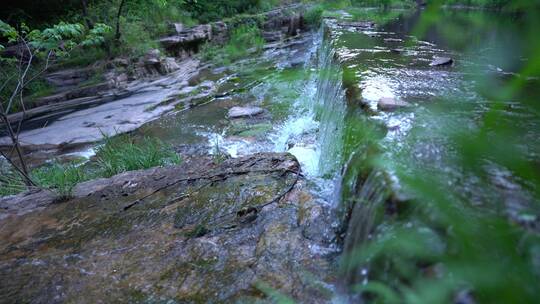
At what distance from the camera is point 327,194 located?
136 inches

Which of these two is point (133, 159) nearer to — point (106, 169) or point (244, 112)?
point (106, 169)

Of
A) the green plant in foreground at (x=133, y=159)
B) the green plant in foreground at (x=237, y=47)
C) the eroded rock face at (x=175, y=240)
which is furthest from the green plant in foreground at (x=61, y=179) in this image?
the green plant in foreground at (x=237, y=47)

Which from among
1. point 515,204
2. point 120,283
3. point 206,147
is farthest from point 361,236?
point 206,147

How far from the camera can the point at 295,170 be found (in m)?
4.02

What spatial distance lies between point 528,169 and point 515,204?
0.58 m

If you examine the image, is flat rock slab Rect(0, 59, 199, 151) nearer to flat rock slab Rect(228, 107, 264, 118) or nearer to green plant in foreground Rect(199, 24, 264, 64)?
flat rock slab Rect(228, 107, 264, 118)

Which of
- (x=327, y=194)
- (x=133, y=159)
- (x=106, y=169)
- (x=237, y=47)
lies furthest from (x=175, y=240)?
(x=237, y=47)

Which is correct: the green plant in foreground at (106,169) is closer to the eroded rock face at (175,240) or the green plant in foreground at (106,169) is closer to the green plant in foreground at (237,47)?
the eroded rock face at (175,240)

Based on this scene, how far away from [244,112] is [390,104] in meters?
5.13

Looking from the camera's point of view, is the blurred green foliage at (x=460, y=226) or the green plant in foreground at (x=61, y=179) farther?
the green plant in foreground at (x=61, y=179)

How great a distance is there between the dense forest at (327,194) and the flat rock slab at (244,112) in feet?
0.19

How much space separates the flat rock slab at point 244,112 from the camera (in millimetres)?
7836

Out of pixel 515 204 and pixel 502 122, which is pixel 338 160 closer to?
pixel 502 122

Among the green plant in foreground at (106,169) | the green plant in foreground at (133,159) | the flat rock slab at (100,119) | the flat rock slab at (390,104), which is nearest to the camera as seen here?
the flat rock slab at (390,104)
